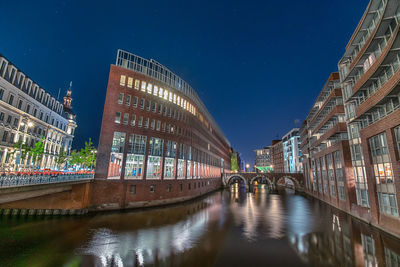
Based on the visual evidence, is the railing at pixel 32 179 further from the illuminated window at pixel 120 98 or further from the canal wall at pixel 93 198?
the illuminated window at pixel 120 98

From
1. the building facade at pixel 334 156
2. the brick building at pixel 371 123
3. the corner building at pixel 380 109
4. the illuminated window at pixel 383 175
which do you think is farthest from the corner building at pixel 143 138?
the illuminated window at pixel 383 175

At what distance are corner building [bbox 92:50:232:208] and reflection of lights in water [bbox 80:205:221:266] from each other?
12.6 metres

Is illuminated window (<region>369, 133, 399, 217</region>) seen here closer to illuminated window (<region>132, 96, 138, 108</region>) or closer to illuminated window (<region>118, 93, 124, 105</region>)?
illuminated window (<region>132, 96, 138, 108</region>)

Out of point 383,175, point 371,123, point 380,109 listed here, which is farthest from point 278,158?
point 383,175

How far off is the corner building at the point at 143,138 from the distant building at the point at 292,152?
7085 centimetres

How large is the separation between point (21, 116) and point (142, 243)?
53.1 meters

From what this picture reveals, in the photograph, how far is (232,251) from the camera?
57.1 feet

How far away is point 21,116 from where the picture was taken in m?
49.8

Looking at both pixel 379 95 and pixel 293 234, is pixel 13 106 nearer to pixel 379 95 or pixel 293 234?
pixel 293 234

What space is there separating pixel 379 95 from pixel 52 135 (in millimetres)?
87173

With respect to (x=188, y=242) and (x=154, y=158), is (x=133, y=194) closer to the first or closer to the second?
(x=154, y=158)

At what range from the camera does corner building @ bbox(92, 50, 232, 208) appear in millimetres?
34000

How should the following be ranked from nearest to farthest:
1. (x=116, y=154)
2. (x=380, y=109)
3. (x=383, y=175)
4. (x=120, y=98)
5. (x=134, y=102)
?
(x=383, y=175) → (x=380, y=109) → (x=116, y=154) → (x=120, y=98) → (x=134, y=102)

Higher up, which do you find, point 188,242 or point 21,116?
point 21,116
